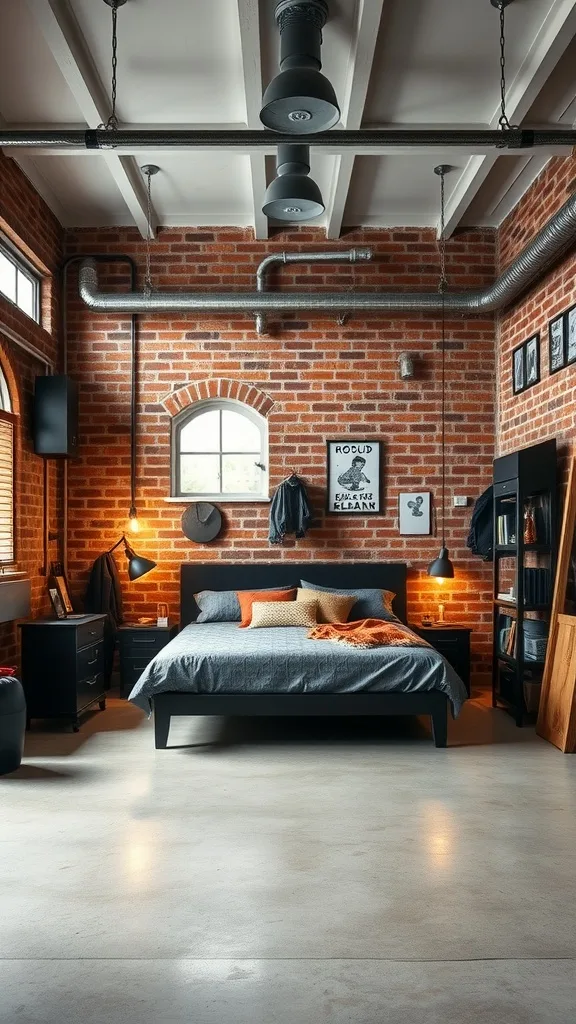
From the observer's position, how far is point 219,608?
7.35 meters

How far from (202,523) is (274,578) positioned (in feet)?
2.69

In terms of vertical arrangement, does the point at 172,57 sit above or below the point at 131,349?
above

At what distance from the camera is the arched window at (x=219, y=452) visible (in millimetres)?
7914

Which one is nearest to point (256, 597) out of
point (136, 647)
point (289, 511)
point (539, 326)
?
point (289, 511)

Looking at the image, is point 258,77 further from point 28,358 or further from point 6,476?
point 6,476

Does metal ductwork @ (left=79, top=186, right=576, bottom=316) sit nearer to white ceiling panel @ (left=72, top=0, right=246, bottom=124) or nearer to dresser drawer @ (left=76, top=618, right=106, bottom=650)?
white ceiling panel @ (left=72, top=0, right=246, bottom=124)

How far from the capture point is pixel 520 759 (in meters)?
5.27

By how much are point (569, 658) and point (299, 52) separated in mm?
3912

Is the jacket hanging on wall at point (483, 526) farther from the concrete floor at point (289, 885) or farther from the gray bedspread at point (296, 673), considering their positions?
the concrete floor at point (289, 885)

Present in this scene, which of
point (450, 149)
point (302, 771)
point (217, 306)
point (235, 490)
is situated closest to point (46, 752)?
point (302, 771)

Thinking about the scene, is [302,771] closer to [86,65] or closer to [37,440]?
[37,440]

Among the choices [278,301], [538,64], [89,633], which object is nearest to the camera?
[538,64]

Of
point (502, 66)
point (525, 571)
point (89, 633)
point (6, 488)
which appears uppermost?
point (502, 66)

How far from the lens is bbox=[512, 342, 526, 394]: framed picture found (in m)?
7.09
